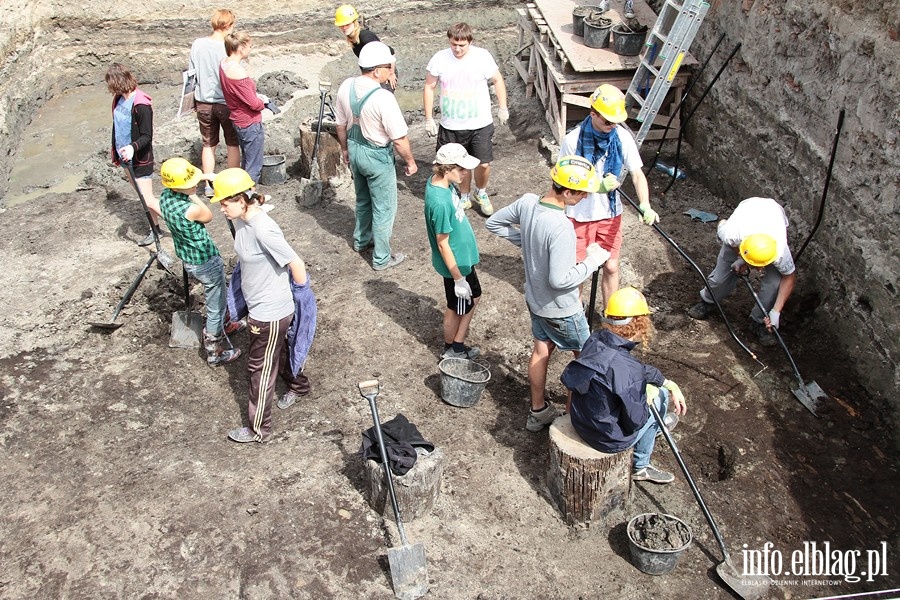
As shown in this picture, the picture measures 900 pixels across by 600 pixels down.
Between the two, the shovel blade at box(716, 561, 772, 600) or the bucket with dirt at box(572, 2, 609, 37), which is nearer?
the shovel blade at box(716, 561, 772, 600)

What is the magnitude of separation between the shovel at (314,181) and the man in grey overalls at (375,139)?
1.29m

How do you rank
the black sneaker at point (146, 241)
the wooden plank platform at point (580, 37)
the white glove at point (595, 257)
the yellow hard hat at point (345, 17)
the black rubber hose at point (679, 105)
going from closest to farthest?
1. the white glove at point (595, 257)
2. the black sneaker at point (146, 241)
3. the yellow hard hat at point (345, 17)
4. the black rubber hose at point (679, 105)
5. the wooden plank platform at point (580, 37)

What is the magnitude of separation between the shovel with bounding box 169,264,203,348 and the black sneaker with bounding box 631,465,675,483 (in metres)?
3.76

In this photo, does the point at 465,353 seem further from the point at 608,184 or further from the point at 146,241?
the point at 146,241

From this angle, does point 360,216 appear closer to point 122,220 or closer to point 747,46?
point 122,220

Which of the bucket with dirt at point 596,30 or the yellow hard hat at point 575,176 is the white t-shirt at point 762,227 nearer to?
the yellow hard hat at point 575,176

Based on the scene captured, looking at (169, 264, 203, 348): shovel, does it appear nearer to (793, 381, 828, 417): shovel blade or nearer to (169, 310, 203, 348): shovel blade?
(169, 310, 203, 348): shovel blade

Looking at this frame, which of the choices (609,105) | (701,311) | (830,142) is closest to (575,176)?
(609,105)

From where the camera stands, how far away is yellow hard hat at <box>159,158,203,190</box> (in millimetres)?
5508

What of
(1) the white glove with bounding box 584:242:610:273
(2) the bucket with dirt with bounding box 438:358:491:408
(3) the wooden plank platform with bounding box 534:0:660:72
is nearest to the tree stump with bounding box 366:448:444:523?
(2) the bucket with dirt with bounding box 438:358:491:408

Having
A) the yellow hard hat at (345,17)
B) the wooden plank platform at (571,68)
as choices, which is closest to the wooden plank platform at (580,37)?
the wooden plank platform at (571,68)

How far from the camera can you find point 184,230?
564 cm

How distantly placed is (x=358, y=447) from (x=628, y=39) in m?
6.03

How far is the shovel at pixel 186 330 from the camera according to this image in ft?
20.6
